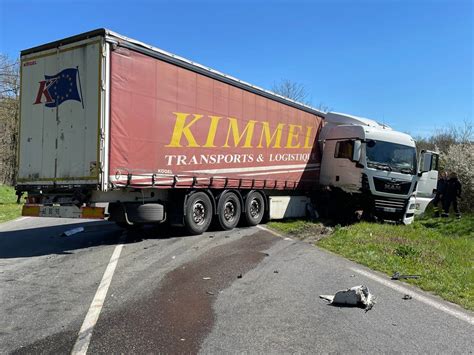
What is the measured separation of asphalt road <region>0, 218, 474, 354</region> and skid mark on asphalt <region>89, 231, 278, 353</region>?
1 cm

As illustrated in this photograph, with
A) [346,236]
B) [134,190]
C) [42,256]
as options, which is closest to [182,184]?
[134,190]

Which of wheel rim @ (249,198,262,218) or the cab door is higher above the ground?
the cab door

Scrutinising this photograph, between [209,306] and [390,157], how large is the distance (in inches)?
417

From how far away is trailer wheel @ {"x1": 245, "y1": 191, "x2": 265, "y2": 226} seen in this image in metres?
12.8

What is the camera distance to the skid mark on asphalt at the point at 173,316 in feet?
13.5

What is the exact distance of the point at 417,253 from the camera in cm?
873

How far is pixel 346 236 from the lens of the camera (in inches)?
426

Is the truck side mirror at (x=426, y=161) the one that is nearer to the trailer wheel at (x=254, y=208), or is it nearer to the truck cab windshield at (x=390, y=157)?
the truck cab windshield at (x=390, y=157)

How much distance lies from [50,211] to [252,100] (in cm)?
625

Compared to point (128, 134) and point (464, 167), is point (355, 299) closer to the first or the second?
point (128, 134)

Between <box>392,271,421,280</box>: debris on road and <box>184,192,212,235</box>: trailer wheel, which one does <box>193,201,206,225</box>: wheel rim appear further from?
<box>392,271,421,280</box>: debris on road

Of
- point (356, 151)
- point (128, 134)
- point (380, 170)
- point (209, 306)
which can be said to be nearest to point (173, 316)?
point (209, 306)

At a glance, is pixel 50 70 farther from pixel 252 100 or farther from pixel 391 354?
pixel 391 354

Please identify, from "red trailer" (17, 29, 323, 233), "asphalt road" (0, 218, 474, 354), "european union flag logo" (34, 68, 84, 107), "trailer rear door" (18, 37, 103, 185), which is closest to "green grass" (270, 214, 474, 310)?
"asphalt road" (0, 218, 474, 354)
